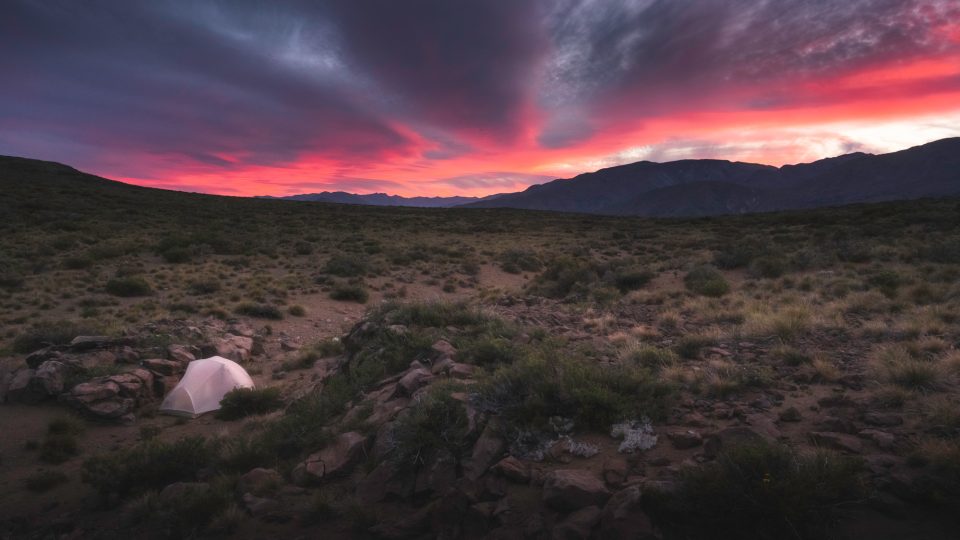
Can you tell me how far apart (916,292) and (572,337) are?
8.73 m

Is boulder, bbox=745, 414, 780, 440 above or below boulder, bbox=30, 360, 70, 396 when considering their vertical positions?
above

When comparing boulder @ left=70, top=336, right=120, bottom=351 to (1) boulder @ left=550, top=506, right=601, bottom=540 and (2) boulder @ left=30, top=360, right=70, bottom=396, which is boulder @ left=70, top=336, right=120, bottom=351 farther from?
(1) boulder @ left=550, top=506, right=601, bottom=540

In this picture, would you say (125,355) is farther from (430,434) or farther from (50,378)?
(430,434)

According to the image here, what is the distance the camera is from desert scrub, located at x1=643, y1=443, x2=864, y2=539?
3.25 metres

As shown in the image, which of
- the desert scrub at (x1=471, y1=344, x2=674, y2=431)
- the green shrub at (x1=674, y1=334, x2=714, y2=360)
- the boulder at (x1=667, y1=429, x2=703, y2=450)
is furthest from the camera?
the green shrub at (x1=674, y1=334, x2=714, y2=360)

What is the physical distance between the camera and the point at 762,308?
1063cm

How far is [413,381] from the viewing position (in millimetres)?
6938

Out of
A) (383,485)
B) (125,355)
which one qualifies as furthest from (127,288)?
(383,485)

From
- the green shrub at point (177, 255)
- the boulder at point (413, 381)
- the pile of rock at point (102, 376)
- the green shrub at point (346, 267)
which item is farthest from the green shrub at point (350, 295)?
the boulder at point (413, 381)

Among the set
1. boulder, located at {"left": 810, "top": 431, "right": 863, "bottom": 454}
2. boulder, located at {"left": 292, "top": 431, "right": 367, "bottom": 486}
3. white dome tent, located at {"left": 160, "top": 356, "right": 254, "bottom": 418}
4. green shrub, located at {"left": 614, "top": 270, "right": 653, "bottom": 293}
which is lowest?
white dome tent, located at {"left": 160, "top": 356, "right": 254, "bottom": 418}

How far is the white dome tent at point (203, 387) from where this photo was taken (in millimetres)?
8859

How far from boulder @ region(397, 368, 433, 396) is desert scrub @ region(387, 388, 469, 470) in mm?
1048

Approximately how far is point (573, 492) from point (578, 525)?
1.06 feet

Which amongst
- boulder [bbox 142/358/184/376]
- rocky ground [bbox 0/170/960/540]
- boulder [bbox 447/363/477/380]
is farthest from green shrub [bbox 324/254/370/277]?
boulder [bbox 447/363/477/380]
